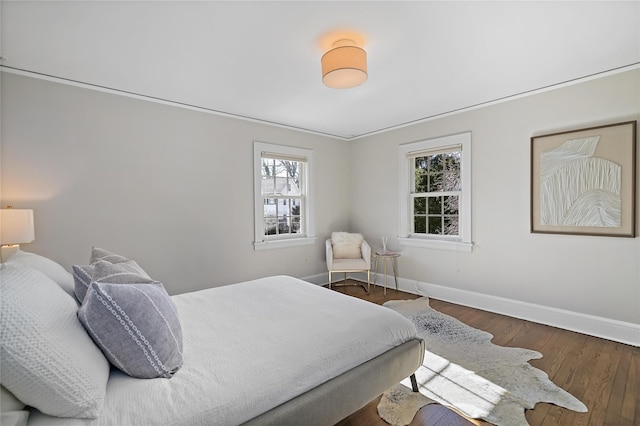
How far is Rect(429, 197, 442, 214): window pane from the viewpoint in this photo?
4.12 metres

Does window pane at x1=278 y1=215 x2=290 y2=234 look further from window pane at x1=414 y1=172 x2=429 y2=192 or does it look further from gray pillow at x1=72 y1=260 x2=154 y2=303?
gray pillow at x1=72 y1=260 x2=154 y2=303

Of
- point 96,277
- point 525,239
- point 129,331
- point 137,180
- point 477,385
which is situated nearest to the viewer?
point 129,331

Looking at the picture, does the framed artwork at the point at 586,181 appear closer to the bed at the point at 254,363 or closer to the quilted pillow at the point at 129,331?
the bed at the point at 254,363

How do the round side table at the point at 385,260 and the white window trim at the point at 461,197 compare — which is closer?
the white window trim at the point at 461,197

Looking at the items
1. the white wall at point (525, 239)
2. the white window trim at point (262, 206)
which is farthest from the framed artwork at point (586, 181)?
the white window trim at point (262, 206)

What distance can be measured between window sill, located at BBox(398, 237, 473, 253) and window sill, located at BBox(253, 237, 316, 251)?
1398 mm

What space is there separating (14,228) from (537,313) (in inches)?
190

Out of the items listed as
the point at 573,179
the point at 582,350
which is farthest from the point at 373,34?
the point at 582,350

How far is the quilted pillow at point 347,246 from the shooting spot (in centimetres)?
462

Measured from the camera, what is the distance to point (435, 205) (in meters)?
4.17

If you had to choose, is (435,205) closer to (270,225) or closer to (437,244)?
(437,244)

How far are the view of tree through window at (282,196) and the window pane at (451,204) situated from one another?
210cm

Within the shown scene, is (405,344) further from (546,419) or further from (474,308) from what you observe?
(474,308)

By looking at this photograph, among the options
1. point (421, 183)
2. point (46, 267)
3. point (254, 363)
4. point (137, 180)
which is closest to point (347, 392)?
point (254, 363)
